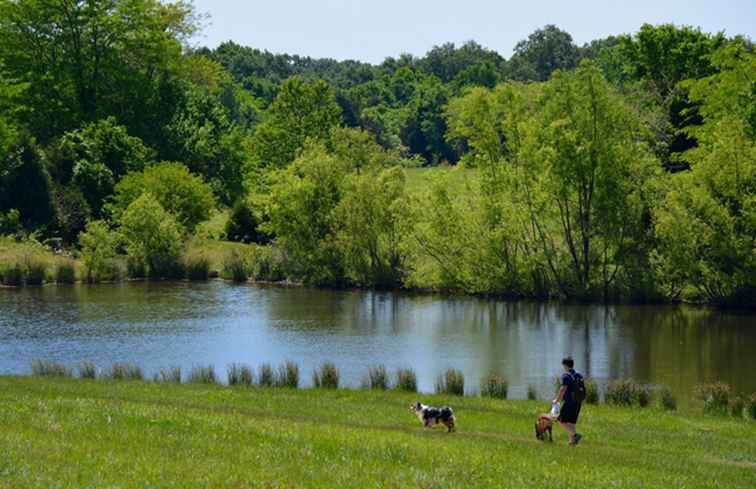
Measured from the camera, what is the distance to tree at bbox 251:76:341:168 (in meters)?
89.9

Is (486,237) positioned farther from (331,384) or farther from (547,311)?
(331,384)

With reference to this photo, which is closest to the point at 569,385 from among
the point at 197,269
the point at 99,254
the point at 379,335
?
the point at 379,335

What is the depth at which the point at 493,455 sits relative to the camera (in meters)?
17.6

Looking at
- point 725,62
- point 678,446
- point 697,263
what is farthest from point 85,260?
point 678,446

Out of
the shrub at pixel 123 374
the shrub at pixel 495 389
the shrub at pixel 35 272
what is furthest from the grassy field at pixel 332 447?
the shrub at pixel 35 272

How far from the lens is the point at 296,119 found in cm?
9075

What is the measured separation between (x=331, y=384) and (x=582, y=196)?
30184 millimetres

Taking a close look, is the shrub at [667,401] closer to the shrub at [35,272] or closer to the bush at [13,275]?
the bush at [13,275]

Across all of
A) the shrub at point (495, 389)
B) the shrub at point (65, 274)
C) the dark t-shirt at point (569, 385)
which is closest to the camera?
the dark t-shirt at point (569, 385)

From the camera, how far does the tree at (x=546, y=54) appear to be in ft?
557

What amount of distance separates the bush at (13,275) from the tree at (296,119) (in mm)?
30088

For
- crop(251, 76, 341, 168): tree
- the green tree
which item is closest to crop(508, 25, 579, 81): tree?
crop(251, 76, 341, 168): tree

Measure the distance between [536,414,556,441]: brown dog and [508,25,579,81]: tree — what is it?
14937 centimetres

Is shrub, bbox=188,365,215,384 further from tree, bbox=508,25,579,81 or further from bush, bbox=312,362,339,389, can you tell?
tree, bbox=508,25,579,81
